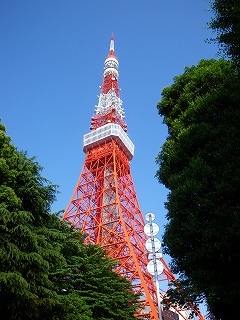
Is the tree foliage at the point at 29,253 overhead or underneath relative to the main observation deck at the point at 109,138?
underneath

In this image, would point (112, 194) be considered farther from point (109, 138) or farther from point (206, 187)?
point (206, 187)

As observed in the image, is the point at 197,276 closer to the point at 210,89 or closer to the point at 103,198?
the point at 210,89

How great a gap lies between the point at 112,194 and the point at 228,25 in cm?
2400

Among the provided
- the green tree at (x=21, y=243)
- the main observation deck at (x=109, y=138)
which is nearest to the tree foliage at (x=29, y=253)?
the green tree at (x=21, y=243)

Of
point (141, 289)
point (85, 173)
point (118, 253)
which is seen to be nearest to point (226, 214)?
point (141, 289)

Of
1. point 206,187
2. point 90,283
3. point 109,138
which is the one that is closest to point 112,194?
point 109,138

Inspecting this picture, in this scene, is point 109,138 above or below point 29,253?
above

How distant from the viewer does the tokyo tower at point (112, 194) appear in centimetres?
2291

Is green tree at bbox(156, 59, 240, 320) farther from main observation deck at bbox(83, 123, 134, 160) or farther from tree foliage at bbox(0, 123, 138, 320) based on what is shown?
main observation deck at bbox(83, 123, 134, 160)

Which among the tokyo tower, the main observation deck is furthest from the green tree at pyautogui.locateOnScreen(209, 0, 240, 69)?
the main observation deck

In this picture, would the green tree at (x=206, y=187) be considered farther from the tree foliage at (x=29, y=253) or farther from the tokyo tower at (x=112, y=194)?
the tokyo tower at (x=112, y=194)

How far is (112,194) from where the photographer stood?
29781mm

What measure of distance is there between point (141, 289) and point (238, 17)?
17.2 meters

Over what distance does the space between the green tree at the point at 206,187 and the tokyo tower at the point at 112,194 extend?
13.4 m
